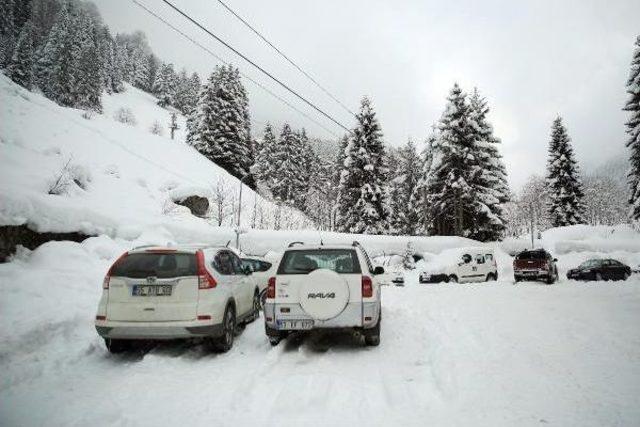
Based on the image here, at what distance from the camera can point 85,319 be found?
794cm

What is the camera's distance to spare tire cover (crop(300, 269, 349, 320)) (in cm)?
671

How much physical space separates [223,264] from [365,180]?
1311 inches

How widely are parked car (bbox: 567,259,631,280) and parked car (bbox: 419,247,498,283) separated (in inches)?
246

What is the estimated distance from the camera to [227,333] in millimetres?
7062

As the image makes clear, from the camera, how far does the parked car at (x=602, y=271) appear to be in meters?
24.5

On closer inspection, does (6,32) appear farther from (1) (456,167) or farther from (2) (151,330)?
(2) (151,330)

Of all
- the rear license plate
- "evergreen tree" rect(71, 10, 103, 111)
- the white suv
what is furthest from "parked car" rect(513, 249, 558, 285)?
"evergreen tree" rect(71, 10, 103, 111)

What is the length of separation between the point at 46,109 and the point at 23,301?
101 ft

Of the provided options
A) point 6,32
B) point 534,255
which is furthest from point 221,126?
point 6,32

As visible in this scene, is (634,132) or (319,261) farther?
(634,132)

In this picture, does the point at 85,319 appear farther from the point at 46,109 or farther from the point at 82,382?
the point at 46,109

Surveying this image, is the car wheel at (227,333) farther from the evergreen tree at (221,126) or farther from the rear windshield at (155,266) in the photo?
the evergreen tree at (221,126)

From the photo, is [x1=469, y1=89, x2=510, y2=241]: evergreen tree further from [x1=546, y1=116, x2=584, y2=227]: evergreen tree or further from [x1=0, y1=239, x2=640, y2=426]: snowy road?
[x1=0, y1=239, x2=640, y2=426]: snowy road

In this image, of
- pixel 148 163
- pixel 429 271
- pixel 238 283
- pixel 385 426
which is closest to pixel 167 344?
pixel 238 283
